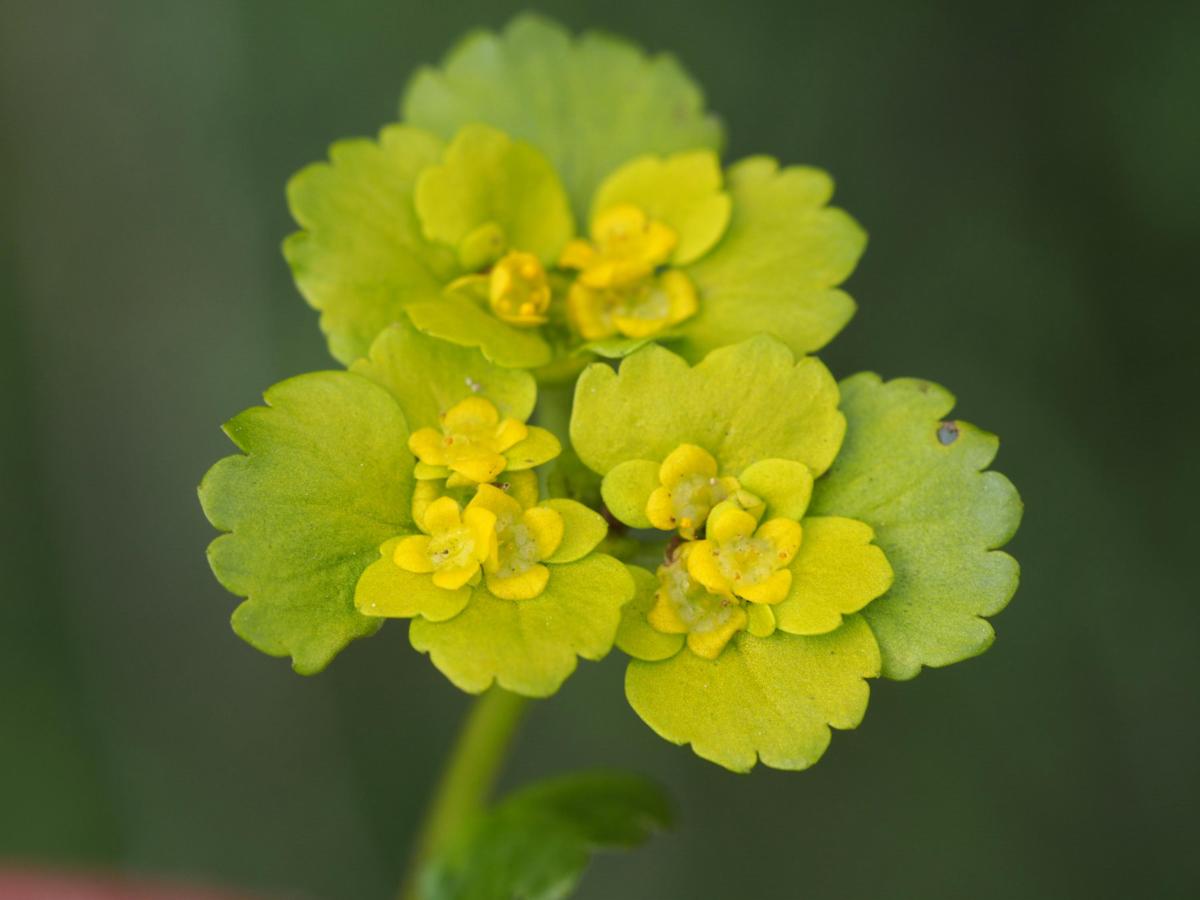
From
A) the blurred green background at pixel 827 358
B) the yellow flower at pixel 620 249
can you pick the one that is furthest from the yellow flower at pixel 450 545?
Result: the blurred green background at pixel 827 358

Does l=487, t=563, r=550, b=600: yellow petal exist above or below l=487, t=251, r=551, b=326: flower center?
below

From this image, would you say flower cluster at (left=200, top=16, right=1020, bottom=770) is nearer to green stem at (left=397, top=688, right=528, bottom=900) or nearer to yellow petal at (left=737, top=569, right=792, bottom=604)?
yellow petal at (left=737, top=569, right=792, bottom=604)

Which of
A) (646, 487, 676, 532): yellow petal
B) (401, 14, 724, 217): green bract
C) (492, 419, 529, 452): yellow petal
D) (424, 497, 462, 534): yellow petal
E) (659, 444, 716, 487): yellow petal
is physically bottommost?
(424, 497, 462, 534): yellow petal

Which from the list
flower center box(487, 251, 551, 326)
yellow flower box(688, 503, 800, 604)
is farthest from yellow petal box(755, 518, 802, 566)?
flower center box(487, 251, 551, 326)

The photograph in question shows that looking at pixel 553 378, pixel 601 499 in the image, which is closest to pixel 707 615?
pixel 601 499

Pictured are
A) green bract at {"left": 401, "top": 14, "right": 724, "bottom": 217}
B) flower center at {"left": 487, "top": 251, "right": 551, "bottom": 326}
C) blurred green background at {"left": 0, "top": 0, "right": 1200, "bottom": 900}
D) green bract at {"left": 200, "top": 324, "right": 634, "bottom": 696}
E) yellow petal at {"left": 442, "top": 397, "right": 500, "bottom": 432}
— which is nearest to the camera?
green bract at {"left": 200, "top": 324, "right": 634, "bottom": 696}

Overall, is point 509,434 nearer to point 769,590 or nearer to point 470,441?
point 470,441

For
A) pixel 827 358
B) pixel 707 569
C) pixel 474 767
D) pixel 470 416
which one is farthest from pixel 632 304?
pixel 827 358
